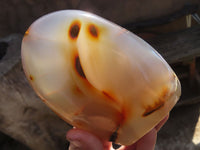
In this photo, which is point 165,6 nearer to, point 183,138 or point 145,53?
point 183,138

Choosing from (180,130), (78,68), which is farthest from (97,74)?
(180,130)

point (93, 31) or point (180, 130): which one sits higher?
point (93, 31)

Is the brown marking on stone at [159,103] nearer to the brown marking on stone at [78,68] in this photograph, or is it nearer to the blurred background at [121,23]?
the brown marking on stone at [78,68]

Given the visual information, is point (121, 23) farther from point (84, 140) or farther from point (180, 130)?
point (84, 140)

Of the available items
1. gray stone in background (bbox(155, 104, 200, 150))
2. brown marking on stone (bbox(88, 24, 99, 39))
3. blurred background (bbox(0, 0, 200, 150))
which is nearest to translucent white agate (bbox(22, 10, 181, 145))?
brown marking on stone (bbox(88, 24, 99, 39))

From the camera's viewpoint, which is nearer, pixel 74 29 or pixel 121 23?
pixel 74 29

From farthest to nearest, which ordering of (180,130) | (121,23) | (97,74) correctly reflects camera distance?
(121,23), (180,130), (97,74)

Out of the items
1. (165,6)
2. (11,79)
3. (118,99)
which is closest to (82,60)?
(118,99)

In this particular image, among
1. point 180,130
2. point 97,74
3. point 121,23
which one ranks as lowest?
point 180,130
